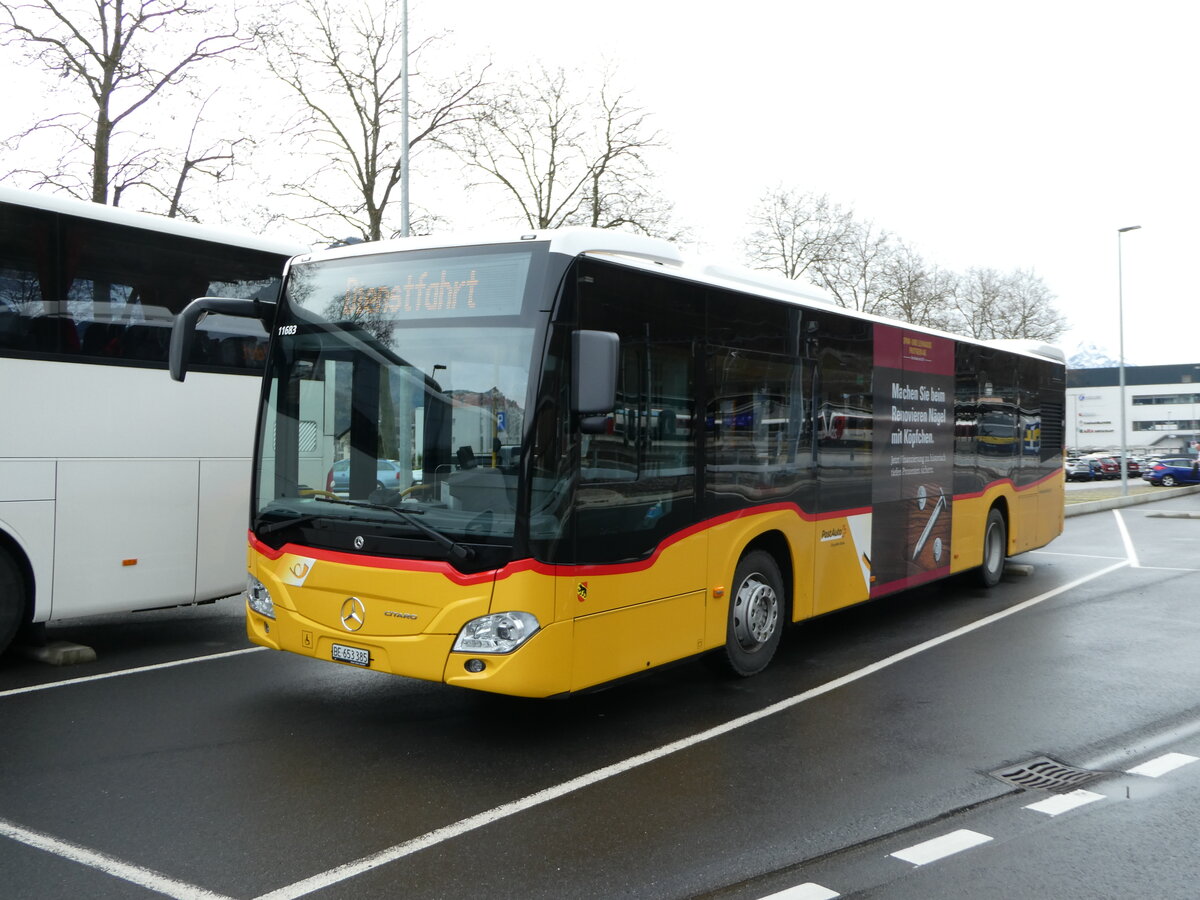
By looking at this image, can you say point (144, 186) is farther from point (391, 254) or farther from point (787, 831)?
point (787, 831)

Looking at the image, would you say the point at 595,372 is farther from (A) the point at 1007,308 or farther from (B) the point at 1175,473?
(A) the point at 1007,308

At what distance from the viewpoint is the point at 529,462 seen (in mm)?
5398

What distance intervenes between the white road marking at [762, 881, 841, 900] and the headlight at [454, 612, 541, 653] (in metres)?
1.91

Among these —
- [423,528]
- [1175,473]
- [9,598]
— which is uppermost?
[1175,473]

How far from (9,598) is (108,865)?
3.94 metres

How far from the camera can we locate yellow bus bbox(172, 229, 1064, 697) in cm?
546

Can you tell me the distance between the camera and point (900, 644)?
9.13 meters

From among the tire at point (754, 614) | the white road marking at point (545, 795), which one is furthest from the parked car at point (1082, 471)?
the tire at point (754, 614)

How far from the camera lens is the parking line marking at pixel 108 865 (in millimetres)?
4016

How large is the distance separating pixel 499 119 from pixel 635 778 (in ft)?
81.6

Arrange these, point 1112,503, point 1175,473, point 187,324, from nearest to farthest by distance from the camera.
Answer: point 187,324 < point 1112,503 < point 1175,473

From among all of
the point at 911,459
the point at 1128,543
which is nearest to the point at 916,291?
the point at 1128,543

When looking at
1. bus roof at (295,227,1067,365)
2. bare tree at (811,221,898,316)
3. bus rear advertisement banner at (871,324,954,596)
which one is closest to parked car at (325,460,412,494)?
bus roof at (295,227,1067,365)

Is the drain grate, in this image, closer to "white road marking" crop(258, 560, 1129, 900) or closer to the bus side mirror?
"white road marking" crop(258, 560, 1129, 900)
